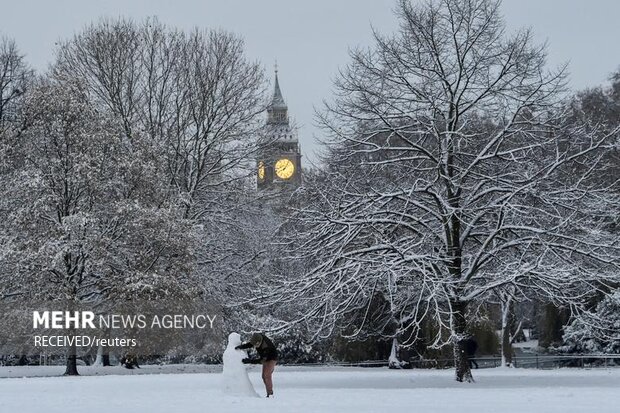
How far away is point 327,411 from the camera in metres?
15.0

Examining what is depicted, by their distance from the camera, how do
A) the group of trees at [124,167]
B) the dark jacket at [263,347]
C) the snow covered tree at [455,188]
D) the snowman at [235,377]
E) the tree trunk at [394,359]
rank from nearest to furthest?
the snowman at [235,377] → the dark jacket at [263,347] → the snow covered tree at [455,188] → the group of trees at [124,167] → the tree trunk at [394,359]

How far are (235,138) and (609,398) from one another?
2542cm

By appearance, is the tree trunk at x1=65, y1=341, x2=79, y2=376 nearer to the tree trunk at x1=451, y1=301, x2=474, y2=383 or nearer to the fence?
the fence

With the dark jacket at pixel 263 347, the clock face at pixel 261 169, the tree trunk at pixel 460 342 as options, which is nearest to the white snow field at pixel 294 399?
the tree trunk at pixel 460 342

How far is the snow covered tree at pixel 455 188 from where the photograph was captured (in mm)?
23625

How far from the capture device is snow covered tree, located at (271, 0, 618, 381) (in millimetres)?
23625

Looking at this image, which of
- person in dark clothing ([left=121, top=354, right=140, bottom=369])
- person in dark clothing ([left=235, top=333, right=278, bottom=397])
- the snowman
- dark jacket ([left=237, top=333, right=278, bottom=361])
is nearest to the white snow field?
the snowman

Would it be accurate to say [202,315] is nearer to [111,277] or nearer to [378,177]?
[111,277]

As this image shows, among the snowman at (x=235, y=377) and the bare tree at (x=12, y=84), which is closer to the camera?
the snowman at (x=235, y=377)

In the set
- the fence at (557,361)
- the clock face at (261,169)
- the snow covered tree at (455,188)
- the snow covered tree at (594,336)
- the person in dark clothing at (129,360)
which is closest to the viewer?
the snow covered tree at (455,188)

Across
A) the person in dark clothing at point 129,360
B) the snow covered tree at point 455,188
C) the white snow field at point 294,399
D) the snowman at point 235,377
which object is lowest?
the white snow field at point 294,399

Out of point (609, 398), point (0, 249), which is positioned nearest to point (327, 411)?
point (609, 398)

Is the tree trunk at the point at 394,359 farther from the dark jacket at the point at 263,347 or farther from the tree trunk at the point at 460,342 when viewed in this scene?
the dark jacket at the point at 263,347

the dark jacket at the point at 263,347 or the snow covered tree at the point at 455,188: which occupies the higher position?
the snow covered tree at the point at 455,188
